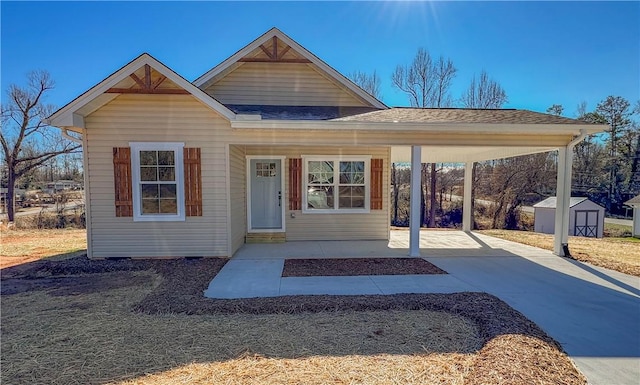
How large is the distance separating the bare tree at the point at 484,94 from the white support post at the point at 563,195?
49.3ft

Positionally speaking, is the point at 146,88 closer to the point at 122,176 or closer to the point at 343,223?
the point at 122,176

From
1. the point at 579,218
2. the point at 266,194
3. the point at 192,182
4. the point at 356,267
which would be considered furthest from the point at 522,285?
the point at 579,218

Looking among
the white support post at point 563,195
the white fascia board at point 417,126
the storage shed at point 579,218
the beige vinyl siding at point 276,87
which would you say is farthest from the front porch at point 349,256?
the storage shed at point 579,218

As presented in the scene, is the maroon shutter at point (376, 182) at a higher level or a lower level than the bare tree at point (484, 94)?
lower

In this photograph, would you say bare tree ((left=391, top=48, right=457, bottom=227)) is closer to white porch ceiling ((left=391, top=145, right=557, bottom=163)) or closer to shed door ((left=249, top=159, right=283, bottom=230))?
white porch ceiling ((left=391, top=145, right=557, bottom=163))

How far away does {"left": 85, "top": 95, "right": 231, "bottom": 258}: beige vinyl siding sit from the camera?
6297 millimetres

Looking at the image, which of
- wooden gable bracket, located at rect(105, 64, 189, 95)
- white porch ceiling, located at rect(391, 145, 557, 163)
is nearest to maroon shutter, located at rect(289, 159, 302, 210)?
white porch ceiling, located at rect(391, 145, 557, 163)

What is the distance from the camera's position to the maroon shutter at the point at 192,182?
6.44m

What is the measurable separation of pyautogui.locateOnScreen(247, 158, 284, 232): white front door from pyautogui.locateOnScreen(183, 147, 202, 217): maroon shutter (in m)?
2.17

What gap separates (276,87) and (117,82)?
3.90 meters

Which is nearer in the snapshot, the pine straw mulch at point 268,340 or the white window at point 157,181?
the pine straw mulch at point 268,340

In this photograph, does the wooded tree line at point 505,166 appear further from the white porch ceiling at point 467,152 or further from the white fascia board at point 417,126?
the white fascia board at point 417,126

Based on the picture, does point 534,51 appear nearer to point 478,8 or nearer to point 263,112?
point 478,8

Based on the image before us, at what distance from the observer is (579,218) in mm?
19172
